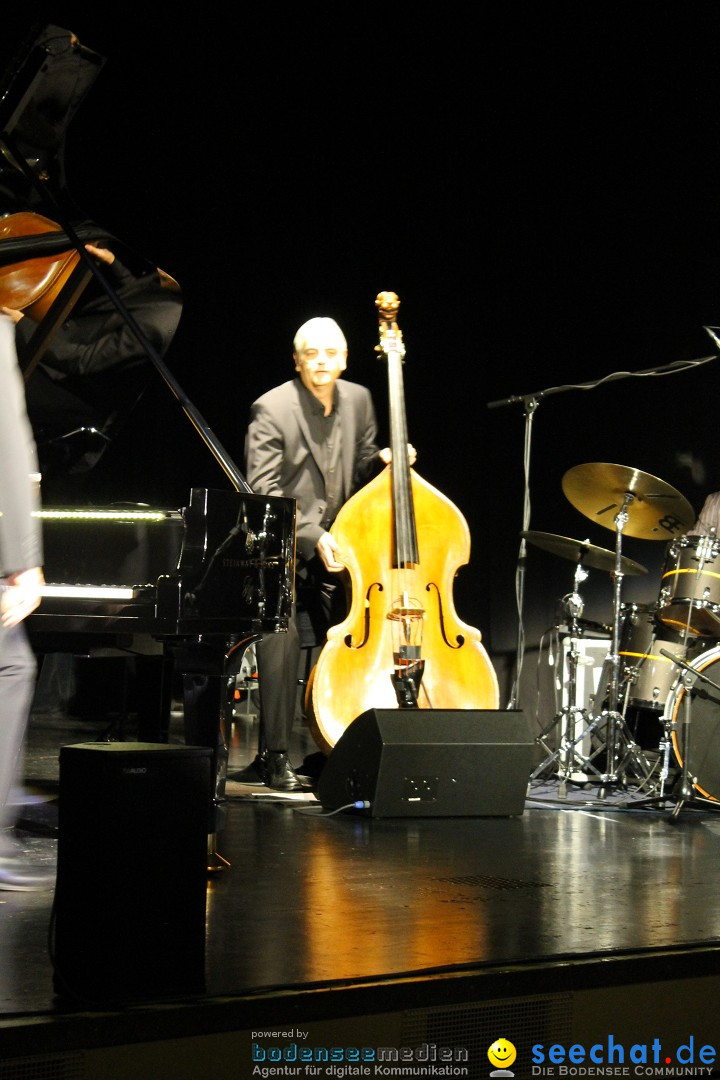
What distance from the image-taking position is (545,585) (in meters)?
5.99

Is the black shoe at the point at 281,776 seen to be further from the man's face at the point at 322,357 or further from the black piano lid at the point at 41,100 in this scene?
the black piano lid at the point at 41,100

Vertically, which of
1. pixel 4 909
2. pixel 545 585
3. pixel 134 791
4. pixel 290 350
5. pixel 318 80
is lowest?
pixel 4 909

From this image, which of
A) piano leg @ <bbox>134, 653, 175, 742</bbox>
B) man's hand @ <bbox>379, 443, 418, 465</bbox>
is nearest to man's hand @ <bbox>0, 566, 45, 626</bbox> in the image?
piano leg @ <bbox>134, 653, 175, 742</bbox>

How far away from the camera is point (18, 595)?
2.32 metres

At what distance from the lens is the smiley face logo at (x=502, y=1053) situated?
6.46 feet

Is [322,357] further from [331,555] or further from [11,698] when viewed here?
[11,698]

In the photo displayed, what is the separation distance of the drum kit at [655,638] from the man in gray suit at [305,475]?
→ 947 mm

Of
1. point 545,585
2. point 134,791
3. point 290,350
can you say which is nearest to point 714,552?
point 545,585

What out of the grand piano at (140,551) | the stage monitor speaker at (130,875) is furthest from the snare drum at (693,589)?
the stage monitor speaker at (130,875)

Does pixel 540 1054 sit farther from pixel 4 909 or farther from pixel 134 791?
pixel 4 909

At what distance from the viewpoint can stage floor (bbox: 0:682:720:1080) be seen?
1753mm

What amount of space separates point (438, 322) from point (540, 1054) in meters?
4.46

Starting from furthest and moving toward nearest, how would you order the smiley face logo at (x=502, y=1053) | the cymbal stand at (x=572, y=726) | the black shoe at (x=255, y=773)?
the cymbal stand at (x=572, y=726) → the black shoe at (x=255, y=773) → the smiley face logo at (x=502, y=1053)

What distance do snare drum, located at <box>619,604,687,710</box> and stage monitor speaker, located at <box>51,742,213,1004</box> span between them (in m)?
3.23
